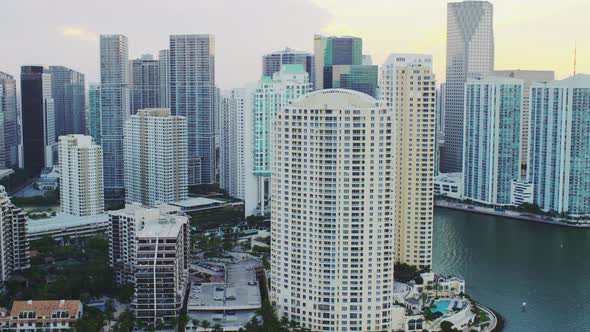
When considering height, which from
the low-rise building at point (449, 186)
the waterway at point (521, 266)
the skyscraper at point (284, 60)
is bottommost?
the waterway at point (521, 266)

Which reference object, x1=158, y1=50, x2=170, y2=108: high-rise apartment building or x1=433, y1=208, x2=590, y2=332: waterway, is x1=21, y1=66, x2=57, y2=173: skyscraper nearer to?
x1=158, y1=50, x2=170, y2=108: high-rise apartment building

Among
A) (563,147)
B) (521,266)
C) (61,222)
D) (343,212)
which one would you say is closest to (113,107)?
(61,222)

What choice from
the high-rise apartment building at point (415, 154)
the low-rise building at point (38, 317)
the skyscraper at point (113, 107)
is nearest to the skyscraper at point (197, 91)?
the skyscraper at point (113, 107)

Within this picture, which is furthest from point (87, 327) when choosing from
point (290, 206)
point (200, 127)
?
point (200, 127)

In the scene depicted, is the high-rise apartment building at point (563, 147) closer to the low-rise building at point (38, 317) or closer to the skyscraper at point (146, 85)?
the low-rise building at point (38, 317)

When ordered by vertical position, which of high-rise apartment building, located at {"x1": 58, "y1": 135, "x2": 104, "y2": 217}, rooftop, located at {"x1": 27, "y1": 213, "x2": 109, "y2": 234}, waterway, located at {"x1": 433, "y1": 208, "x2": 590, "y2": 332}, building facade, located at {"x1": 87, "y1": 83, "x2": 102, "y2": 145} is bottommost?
waterway, located at {"x1": 433, "y1": 208, "x2": 590, "y2": 332}

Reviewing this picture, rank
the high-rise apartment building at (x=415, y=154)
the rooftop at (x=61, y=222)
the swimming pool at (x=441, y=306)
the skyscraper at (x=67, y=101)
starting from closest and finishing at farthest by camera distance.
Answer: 1. the swimming pool at (x=441, y=306)
2. the high-rise apartment building at (x=415, y=154)
3. the rooftop at (x=61, y=222)
4. the skyscraper at (x=67, y=101)

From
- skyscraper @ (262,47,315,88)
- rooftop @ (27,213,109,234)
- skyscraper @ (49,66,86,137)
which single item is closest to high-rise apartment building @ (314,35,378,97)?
skyscraper @ (262,47,315,88)
